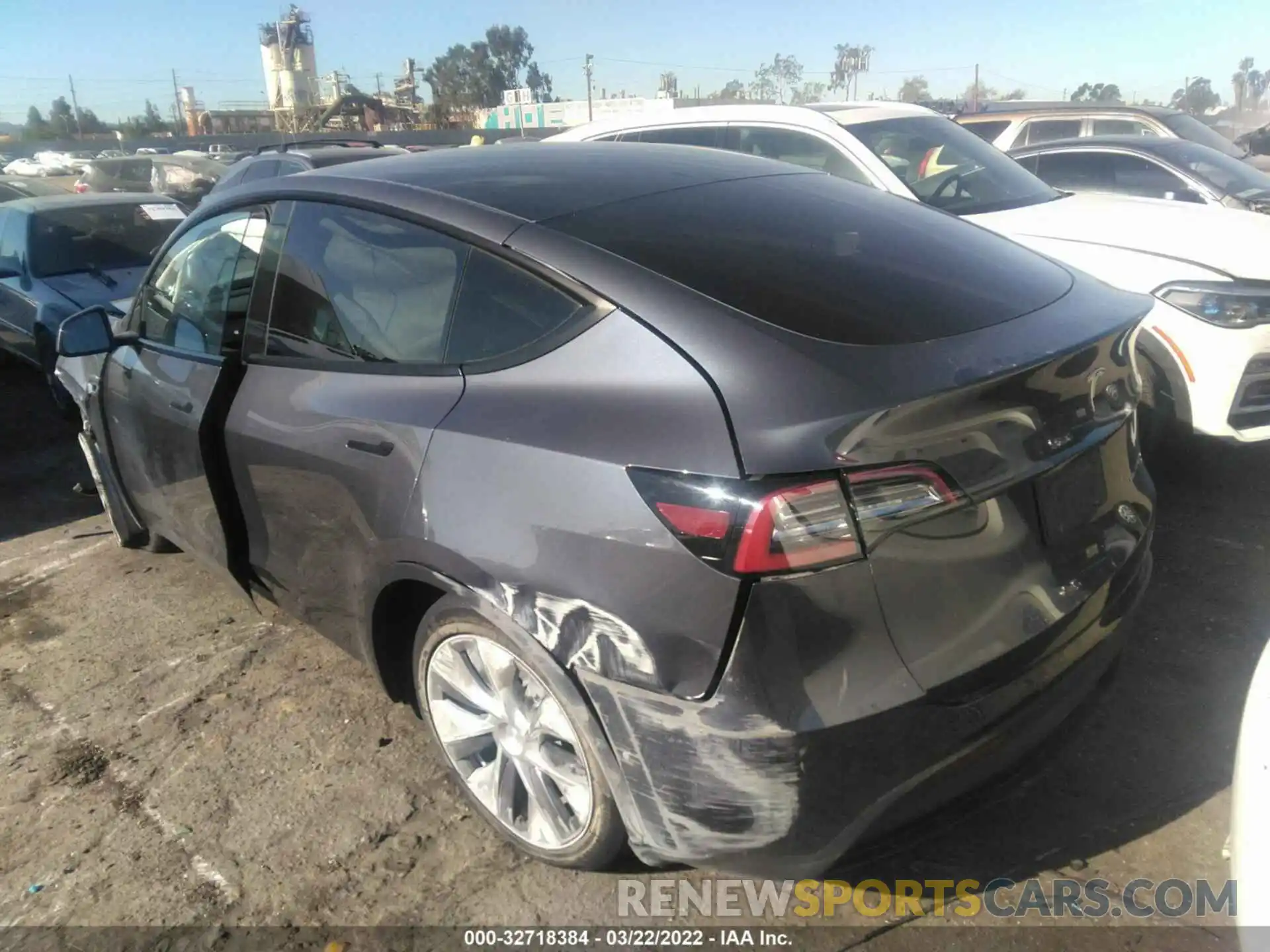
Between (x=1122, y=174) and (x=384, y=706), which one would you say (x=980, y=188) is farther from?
(x=384, y=706)

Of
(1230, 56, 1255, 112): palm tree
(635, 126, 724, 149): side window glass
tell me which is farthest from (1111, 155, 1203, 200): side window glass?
(1230, 56, 1255, 112): palm tree

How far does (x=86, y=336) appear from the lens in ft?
11.2

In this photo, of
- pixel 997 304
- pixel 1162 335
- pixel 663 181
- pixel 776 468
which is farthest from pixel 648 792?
pixel 1162 335

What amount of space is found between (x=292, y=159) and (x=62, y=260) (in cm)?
254

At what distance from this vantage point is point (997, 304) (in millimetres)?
2205

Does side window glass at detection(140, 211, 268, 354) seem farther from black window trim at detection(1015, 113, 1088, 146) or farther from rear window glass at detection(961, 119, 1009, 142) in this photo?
black window trim at detection(1015, 113, 1088, 146)

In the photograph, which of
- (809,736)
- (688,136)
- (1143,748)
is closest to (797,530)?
(809,736)

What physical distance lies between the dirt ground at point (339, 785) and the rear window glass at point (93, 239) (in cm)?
428

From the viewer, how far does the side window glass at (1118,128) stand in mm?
10570

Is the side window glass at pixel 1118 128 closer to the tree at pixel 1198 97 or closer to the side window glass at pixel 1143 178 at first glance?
the side window glass at pixel 1143 178

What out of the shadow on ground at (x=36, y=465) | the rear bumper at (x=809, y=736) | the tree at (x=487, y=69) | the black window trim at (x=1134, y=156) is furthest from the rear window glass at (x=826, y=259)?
the tree at (x=487, y=69)

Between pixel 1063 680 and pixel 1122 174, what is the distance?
7.67 metres

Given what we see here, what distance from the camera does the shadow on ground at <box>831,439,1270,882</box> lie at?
2338mm

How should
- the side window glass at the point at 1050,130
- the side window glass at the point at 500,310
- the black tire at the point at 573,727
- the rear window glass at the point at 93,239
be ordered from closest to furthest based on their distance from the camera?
the black tire at the point at 573,727
the side window glass at the point at 500,310
the rear window glass at the point at 93,239
the side window glass at the point at 1050,130
